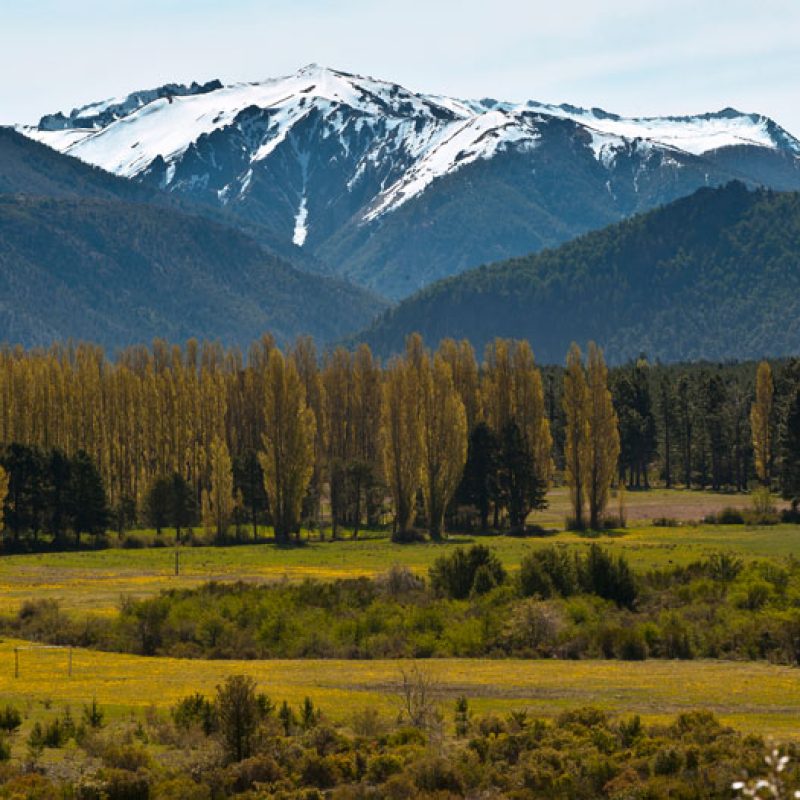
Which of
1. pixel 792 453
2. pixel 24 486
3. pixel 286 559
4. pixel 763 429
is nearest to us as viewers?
pixel 286 559

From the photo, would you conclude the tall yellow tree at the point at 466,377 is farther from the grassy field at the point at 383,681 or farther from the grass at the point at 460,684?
the grass at the point at 460,684

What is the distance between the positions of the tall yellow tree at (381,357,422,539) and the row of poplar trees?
0.10m

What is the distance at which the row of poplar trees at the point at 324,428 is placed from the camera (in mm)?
99812

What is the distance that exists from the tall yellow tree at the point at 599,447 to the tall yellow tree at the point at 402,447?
13.2 meters

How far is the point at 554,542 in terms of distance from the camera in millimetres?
91000

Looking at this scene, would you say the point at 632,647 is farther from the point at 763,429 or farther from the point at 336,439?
the point at 763,429

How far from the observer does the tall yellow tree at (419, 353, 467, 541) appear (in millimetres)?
99312

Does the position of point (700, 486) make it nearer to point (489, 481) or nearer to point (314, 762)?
point (489, 481)

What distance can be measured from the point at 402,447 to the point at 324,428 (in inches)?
874

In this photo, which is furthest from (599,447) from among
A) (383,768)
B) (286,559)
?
(383,768)

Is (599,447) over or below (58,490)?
over

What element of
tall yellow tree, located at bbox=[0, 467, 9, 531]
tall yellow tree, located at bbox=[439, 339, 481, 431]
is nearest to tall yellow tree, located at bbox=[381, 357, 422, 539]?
tall yellow tree, located at bbox=[439, 339, 481, 431]

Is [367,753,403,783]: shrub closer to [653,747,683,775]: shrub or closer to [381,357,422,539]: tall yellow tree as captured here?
[653,747,683,775]: shrub

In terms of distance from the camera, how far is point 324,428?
121m
